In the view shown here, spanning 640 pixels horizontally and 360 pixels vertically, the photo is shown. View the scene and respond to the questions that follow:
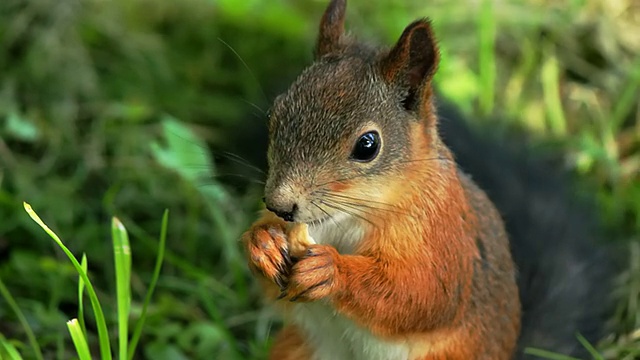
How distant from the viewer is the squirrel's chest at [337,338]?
173 cm

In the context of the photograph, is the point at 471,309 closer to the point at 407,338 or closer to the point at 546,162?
the point at 407,338

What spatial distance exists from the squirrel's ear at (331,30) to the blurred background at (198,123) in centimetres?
18

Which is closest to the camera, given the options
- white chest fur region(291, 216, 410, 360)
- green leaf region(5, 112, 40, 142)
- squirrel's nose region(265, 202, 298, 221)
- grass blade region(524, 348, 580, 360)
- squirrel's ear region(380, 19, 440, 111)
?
squirrel's nose region(265, 202, 298, 221)

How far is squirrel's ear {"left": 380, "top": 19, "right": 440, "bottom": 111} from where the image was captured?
1.58 metres

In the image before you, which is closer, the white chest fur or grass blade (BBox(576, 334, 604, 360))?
the white chest fur

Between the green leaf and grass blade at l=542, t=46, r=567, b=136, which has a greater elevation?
grass blade at l=542, t=46, r=567, b=136

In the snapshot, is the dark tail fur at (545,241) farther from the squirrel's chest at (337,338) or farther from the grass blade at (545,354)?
the squirrel's chest at (337,338)

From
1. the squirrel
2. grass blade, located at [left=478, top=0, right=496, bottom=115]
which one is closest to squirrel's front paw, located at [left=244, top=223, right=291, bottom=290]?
the squirrel

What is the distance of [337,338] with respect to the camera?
71.1 inches

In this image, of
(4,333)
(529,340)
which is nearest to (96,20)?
(4,333)

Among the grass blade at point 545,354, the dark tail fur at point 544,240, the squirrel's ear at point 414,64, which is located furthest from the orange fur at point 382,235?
the dark tail fur at point 544,240

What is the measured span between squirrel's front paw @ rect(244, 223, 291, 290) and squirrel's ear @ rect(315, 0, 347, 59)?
35 centimetres

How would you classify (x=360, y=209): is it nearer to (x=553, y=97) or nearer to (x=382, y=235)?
(x=382, y=235)

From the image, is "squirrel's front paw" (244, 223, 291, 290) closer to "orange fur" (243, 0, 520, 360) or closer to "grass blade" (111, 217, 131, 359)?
"orange fur" (243, 0, 520, 360)
